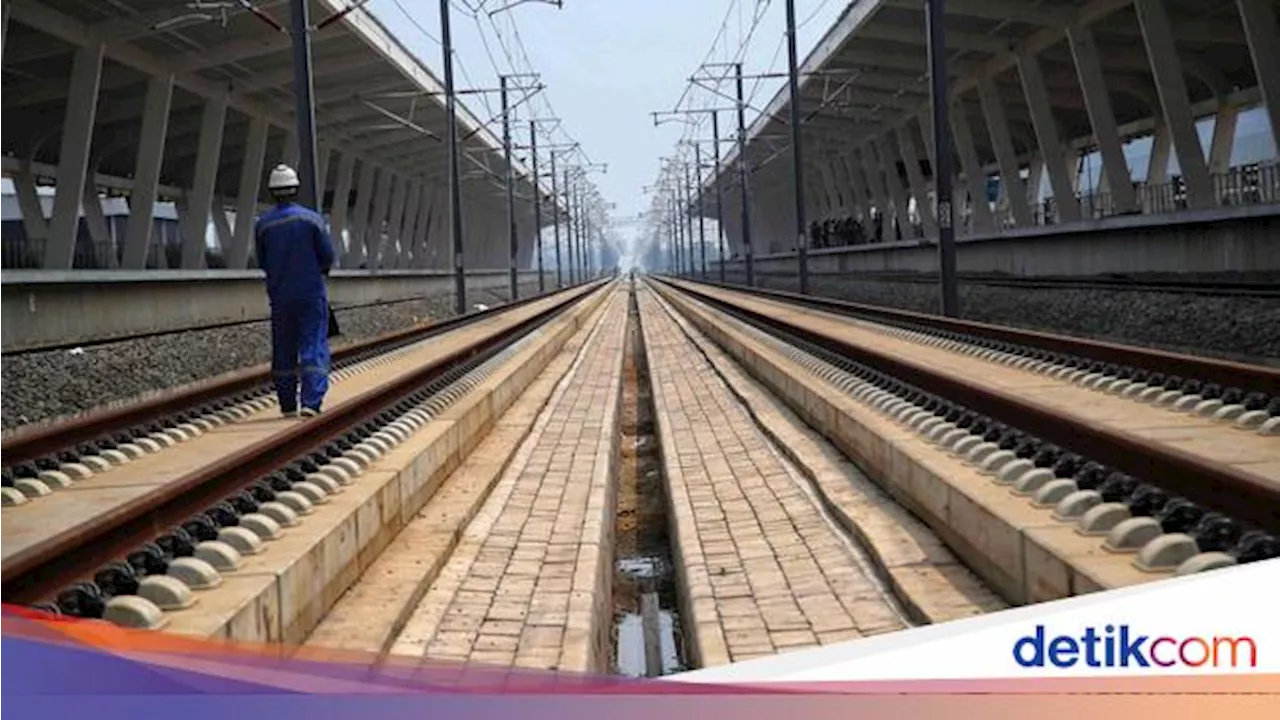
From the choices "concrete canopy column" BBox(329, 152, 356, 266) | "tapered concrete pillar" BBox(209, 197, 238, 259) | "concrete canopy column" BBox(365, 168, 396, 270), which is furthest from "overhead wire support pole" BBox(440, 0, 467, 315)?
"concrete canopy column" BBox(365, 168, 396, 270)

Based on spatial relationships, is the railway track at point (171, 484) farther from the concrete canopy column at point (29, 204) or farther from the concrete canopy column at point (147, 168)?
the concrete canopy column at point (29, 204)

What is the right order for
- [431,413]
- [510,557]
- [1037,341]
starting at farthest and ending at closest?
[1037,341] < [431,413] < [510,557]

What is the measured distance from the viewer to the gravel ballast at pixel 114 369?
13891 millimetres

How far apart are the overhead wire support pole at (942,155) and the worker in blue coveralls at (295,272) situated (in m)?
12.8

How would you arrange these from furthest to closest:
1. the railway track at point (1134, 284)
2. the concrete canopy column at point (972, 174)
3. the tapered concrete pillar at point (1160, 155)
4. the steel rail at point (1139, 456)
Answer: the concrete canopy column at point (972, 174) → the tapered concrete pillar at point (1160, 155) → the railway track at point (1134, 284) → the steel rail at point (1139, 456)

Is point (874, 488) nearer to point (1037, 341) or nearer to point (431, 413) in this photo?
point (431, 413)

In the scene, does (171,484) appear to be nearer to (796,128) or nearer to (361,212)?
(796,128)

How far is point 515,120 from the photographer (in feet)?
183

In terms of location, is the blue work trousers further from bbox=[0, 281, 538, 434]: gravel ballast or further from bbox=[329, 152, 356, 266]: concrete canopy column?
bbox=[329, 152, 356, 266]: concrete canopy column

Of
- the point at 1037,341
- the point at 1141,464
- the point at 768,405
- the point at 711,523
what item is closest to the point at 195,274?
the point at 768,405

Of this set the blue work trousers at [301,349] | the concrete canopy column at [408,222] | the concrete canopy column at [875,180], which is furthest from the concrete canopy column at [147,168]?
the concrete canopy column at [408,222]

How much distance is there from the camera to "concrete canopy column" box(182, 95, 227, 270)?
36688mm

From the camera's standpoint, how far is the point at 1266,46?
998 inches

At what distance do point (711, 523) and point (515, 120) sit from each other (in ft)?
162
